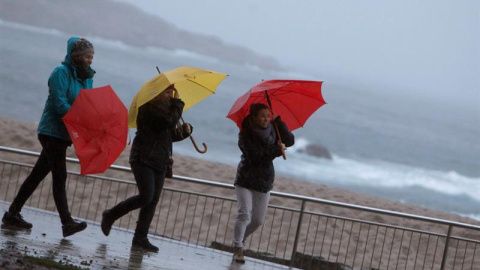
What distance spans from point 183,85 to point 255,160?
1.05 meters

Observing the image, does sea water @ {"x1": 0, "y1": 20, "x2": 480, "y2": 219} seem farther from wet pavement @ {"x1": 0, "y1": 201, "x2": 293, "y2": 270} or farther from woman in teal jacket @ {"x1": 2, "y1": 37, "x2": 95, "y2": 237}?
woman in teal jacket @ {"x1": 2, "y1": 37, "x2": 95, "y2": 237}

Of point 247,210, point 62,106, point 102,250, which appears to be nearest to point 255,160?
point 247,210

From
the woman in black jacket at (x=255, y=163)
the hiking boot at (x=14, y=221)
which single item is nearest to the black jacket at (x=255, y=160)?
the woman in black jacket at (x=255, y=163)

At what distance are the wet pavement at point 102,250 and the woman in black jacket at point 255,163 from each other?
57 cm

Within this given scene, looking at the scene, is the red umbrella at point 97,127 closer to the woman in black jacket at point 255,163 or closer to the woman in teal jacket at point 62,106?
the woman in teal jacket at point 62,106

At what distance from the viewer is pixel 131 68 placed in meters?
95.1

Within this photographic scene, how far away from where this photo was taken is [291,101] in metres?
10.5

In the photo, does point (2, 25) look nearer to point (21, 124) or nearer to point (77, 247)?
point (21, 124)

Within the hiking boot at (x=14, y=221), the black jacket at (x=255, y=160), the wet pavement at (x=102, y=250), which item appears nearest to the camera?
the wet pavement at (x=102, y=250)

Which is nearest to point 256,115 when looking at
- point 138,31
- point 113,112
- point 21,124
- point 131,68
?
point 113,112

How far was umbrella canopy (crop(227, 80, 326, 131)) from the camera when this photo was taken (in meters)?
10.2

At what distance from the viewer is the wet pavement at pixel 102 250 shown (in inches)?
328

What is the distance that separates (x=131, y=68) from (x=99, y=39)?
69.6ft

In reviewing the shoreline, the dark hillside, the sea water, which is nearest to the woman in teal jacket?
the shoreline
